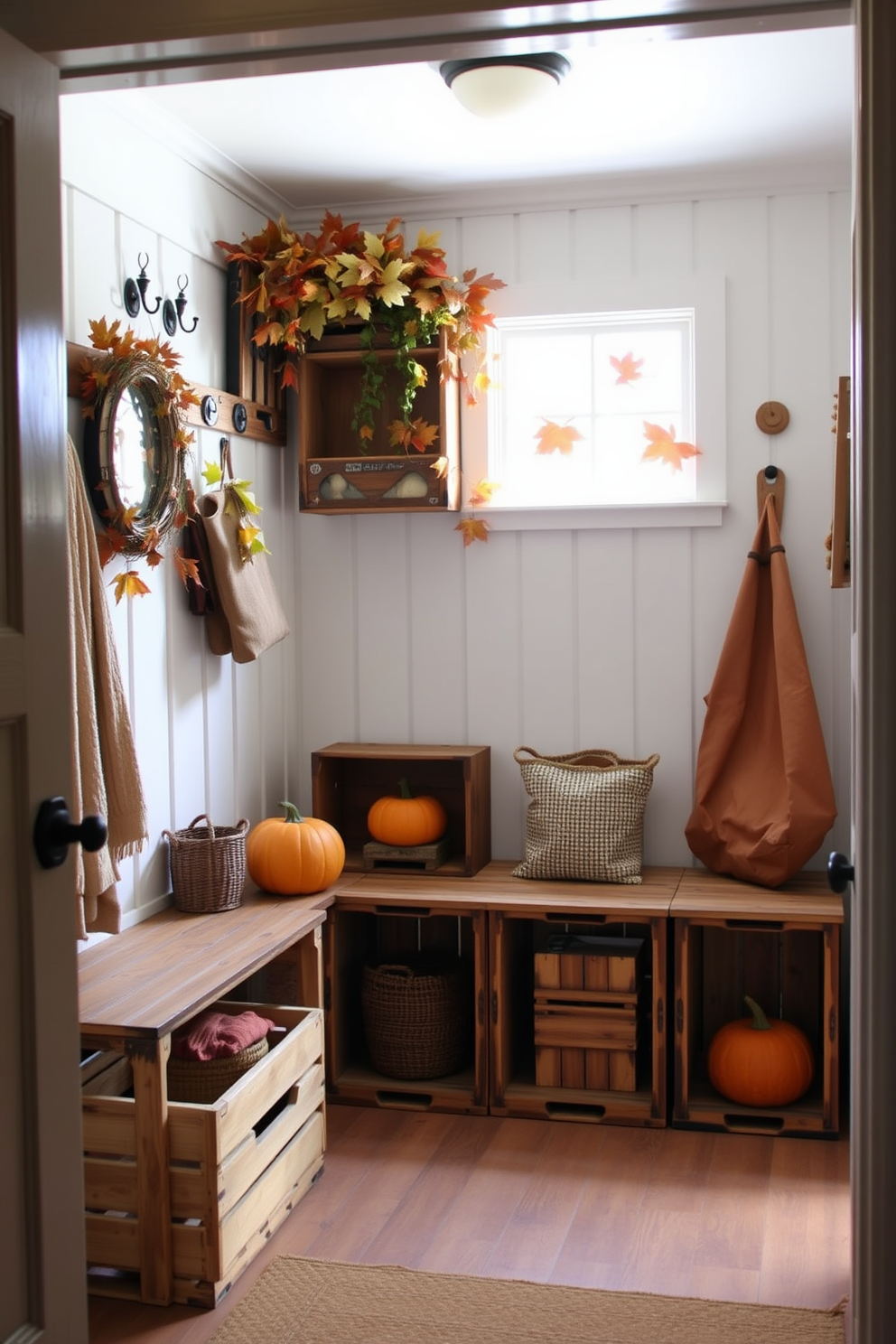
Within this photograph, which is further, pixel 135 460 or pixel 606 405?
pixel 606 405

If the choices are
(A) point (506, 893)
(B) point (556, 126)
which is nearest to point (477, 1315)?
(A) point (506, 893)

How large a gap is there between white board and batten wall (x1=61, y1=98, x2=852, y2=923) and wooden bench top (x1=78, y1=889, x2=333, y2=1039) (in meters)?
0.33

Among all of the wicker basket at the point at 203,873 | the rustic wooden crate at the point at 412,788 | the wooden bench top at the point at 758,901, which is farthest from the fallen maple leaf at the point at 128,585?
the wooden bench top at the point at 758,901

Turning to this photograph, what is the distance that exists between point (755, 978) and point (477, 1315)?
1576 millimetres

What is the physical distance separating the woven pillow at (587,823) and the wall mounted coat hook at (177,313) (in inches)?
59.6

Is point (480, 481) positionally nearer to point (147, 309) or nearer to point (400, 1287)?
point (147, 309)

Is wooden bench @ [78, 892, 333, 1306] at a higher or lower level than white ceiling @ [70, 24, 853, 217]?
lower

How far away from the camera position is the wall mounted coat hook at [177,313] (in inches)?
126

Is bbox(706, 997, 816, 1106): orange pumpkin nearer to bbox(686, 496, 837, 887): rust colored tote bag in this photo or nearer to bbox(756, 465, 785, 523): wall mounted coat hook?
bbox(686, 496, 837, 887): rust colored tote bag

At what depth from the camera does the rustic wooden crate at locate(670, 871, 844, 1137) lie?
3.30 metres

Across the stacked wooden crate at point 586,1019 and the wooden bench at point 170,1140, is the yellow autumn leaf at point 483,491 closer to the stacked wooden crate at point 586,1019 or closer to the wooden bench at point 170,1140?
the stacked wooden crate at point 586,1019

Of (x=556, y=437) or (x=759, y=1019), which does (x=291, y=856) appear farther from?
(x=556, y=437)

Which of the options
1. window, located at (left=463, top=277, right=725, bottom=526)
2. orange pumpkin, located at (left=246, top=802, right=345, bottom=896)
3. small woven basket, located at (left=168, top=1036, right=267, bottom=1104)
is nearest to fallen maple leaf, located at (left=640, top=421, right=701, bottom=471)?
window, located at (left=463, top=277, right=725, bottom=526)

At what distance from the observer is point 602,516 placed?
3824mm
